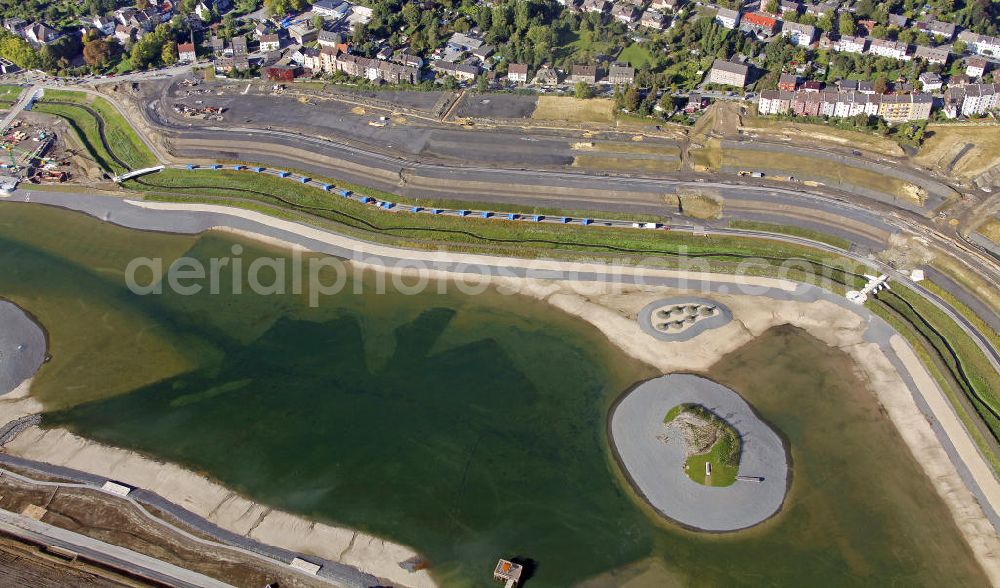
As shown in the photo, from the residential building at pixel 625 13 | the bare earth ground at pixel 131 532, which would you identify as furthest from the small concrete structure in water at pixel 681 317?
the residential building at pixel 625 13

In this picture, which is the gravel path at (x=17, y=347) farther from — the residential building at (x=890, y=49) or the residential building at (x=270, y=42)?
the residential building at (x=890, y=49)

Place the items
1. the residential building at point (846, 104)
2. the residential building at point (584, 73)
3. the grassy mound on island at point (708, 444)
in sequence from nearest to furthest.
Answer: the grassy mound on island at point (708, 444) < the residential building at point (846, 104) < the residential building at point (584, 73)

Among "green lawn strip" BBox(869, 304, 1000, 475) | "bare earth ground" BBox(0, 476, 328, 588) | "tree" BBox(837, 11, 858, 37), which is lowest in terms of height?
"bare earth ground" BBox(0, 476, 328, 588)

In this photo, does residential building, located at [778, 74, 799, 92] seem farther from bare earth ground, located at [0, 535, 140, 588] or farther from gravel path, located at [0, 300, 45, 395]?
gravel path, located at [0, 300, 45, 395]

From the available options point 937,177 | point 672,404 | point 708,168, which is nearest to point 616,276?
point 672,404

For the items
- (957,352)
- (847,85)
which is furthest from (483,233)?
(847,85)

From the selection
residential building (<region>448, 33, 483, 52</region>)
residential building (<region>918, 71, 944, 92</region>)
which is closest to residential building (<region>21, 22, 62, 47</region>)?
residential building (<region>448, 33, 483, 52</region>)
